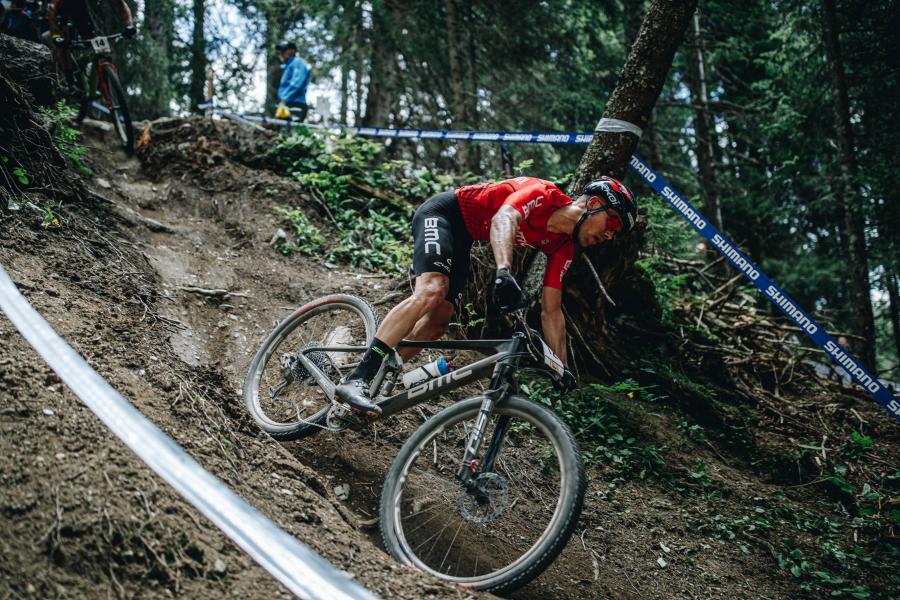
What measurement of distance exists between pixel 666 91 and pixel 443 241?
15657 mm

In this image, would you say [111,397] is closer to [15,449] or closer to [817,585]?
[15,449]

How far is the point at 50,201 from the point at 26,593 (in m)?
4.25

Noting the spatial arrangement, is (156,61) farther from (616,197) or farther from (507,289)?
(507,289)

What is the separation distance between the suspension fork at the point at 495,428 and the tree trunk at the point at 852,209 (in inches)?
336

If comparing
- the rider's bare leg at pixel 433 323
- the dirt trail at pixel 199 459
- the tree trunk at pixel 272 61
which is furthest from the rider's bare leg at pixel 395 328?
the tree trunk at pixel 272 61

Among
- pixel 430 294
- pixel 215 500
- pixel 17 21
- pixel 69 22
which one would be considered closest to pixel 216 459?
pixel 215 500

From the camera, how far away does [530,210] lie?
3.68 metres

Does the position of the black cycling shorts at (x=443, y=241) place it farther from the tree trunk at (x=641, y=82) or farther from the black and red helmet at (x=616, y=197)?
the tree trunk at (x=641, y=82)

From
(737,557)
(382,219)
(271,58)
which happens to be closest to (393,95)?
(271,58)

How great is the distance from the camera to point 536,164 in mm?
12906

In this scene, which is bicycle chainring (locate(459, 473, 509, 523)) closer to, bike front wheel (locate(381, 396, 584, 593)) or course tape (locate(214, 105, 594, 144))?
bike front wheel (locate(381, 396, 584, 593))

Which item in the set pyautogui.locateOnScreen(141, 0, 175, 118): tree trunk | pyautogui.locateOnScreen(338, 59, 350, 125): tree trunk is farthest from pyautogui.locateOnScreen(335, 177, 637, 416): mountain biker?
pyautogui.locateOnScreen(338, 59, 350, 125): tree trunk

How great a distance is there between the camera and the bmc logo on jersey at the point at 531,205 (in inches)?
143

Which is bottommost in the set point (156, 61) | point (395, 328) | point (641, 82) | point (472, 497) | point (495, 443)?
point (472, 497)
